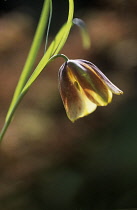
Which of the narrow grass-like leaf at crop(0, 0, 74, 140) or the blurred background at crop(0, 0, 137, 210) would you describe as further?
the blurred background at crop(0, 0, 137, 210)

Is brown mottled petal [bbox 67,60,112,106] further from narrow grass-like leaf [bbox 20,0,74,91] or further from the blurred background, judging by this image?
the blurred background

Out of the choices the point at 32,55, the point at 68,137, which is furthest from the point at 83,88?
the point at 68,137

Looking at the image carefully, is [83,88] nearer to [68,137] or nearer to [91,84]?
[91,84]

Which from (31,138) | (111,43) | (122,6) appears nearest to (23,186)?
(31,138)

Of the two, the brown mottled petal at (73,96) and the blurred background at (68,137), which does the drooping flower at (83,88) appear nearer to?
the brown mottled petal at (73,96)

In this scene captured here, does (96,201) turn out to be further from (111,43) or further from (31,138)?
(111,43)

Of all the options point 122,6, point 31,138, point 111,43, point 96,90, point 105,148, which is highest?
point 96,90

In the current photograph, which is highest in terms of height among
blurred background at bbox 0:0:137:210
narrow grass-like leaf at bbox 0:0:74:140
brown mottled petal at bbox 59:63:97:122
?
narrow grass-like leaf at bbox 0:0:74:140

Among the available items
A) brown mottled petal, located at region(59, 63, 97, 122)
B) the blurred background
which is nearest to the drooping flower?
brown mottled petal, located at region(59, 63, 97, 122)

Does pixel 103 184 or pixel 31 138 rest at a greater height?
pixel 31 138
